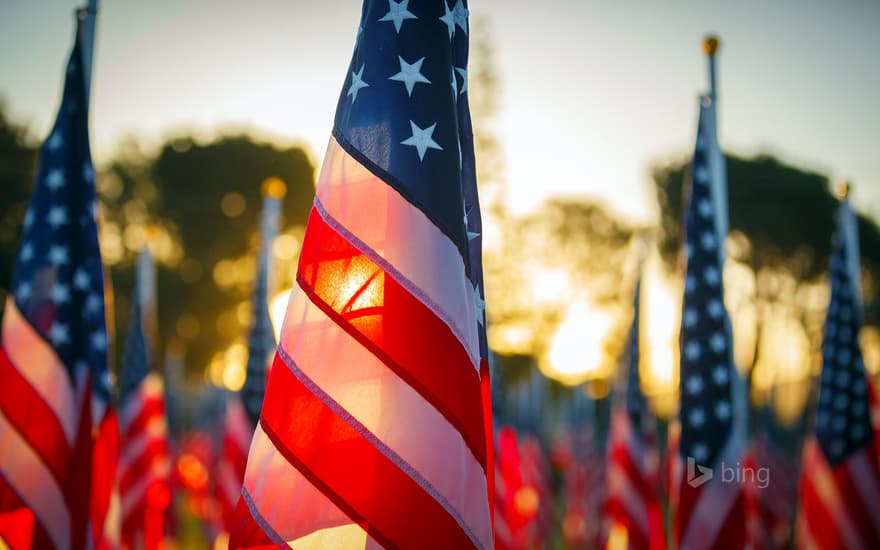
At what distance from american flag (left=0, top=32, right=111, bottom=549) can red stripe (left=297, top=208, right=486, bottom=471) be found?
7.17 ft

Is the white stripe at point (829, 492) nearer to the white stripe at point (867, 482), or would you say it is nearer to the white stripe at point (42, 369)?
the white stripe at point (867, 482)

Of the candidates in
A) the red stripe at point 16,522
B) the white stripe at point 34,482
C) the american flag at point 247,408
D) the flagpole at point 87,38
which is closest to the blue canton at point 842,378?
the american flag at point 247,408

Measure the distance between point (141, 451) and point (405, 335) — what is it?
6.97 m

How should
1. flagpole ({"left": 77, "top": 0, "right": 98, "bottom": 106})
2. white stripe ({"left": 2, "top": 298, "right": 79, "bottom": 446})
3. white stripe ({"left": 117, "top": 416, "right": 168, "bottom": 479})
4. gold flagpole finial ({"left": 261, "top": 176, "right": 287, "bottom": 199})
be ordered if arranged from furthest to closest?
gold flagpole finial ({"left": 261, "top": 176, "right": 287, "bottom": 199}) → white stripe ({"left": 117, "top": 416, "right": 168, "bottom": 479}) → flagpole ({"left": 77, "top": 0, "right": 98, "bottom": 106}) → white stripe ({"left": 2, "top": 298, "right": 79, "bottom": 446})

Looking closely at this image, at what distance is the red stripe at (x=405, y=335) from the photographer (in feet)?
8.32

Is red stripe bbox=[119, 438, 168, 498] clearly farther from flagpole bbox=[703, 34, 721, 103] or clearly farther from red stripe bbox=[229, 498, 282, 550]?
flagpole bbox=[703, 34, 721, 103]

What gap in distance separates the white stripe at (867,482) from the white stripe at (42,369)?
249 inches

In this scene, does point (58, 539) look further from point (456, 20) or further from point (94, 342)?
point (456, 20)

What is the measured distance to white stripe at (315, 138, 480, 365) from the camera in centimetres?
258

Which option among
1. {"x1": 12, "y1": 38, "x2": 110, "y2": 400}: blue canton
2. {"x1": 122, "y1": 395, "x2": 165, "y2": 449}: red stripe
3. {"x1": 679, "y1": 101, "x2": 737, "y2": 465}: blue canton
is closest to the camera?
{"x1": 12, "y1": 38, "x2": 110, "y2": 400}: blue canton

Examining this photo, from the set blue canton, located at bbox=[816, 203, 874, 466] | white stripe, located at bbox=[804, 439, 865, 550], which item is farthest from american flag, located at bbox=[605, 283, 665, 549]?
blue canton, located at bbox=[816, 203, 874, 466]

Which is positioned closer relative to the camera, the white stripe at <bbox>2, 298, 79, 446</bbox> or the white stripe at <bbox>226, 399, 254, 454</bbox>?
the white stripe at <bbox>2, 298, 79, 446</bbox>

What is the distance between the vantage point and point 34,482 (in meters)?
3.83

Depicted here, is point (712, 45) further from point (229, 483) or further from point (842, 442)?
point (229, 483)
